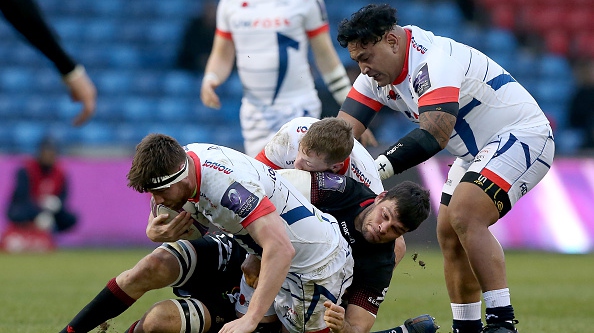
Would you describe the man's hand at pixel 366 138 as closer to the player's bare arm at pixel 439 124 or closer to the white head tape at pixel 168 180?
the player's bare arm at pixel 439 124

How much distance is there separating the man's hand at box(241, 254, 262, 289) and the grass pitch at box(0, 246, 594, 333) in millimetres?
976

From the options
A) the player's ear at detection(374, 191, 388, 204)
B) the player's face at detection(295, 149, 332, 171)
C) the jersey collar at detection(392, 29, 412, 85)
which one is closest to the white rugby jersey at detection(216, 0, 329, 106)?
the jersey collar at detection(392, 29, 412, 85)

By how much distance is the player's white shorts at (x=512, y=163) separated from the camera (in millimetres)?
5773

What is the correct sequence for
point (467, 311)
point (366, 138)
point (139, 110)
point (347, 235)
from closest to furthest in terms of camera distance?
point (347, 235), point (467, 311), point (366, 138), point (139, 110)

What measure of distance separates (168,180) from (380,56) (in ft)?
5.72

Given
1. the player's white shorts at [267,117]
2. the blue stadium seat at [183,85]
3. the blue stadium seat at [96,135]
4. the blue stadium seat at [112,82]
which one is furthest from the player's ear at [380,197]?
the blue stadium seat at [112,82]

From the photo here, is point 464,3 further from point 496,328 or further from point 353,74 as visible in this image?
point 496,328

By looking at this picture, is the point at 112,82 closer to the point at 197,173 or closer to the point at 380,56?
the point at 380,56

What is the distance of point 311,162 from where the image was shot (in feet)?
17.8

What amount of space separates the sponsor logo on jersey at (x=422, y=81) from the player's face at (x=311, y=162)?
75 cm

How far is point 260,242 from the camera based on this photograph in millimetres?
4699

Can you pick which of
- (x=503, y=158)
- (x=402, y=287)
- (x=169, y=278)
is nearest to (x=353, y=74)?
(x=402, y=287)

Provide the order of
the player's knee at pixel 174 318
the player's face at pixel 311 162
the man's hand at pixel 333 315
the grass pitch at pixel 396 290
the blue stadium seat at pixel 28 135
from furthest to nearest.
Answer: the blue stadium seat at pixel 28 135
the grass pitch at pixel 396 290
the player's face at pixel 311 162
the player's knee at pixel 174 318
the man's hand at pixel 333 315

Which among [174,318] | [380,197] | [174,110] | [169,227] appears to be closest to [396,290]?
[380,197]
